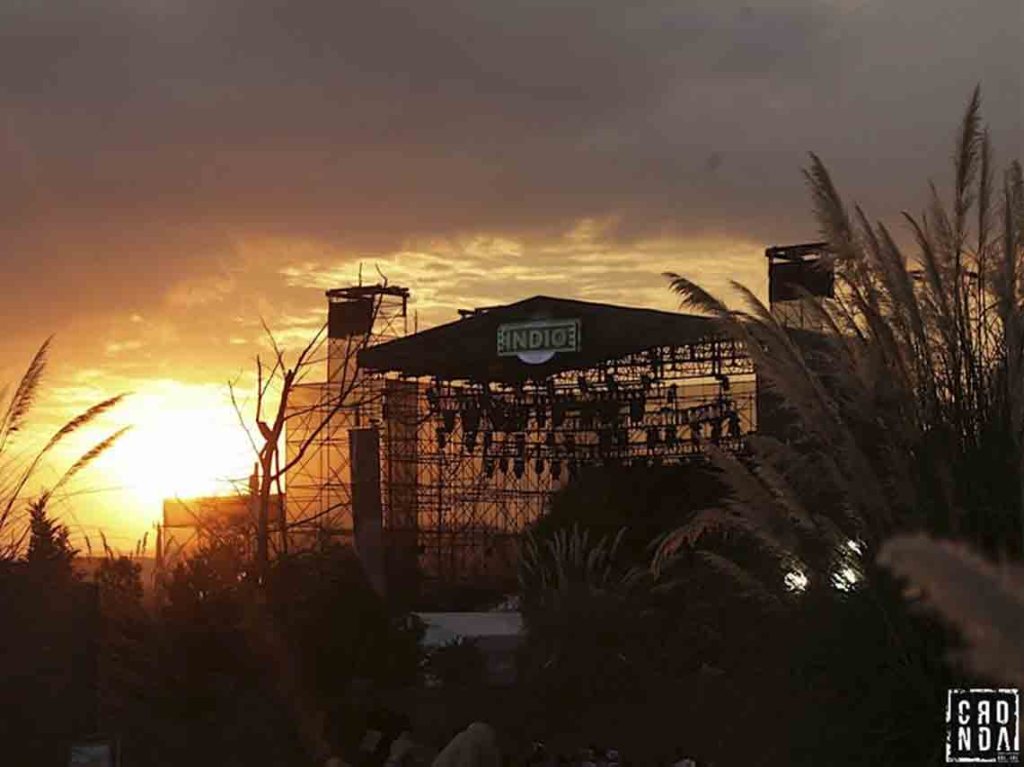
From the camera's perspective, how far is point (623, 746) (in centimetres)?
1664

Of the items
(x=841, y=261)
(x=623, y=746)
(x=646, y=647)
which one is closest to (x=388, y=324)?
(x=646, y=647)

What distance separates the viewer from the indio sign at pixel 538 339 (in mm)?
44469

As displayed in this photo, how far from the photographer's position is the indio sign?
44.5 metres

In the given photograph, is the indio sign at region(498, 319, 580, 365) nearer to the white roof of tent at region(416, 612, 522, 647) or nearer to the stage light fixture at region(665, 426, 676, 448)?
the stage light fixture at region(665, 426, 676, 448)

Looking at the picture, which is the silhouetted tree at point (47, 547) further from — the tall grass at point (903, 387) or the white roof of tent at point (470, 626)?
the white roof of tent at point (470, 626)

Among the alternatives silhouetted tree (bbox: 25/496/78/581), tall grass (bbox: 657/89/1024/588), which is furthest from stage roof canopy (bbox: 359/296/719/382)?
tall grass (bbox: 657/89/1024/588)

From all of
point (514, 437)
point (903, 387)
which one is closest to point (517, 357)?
point (514, 437)

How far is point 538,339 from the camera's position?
4509cm

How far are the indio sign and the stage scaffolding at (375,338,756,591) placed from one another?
260cm

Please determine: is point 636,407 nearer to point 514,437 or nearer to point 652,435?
point 652,435

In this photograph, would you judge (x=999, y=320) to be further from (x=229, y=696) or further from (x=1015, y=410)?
(x=229, y=696)

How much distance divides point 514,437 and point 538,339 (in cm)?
986

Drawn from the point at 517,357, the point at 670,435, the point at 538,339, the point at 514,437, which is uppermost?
the point at 538,339

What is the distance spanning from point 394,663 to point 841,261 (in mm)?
10733
